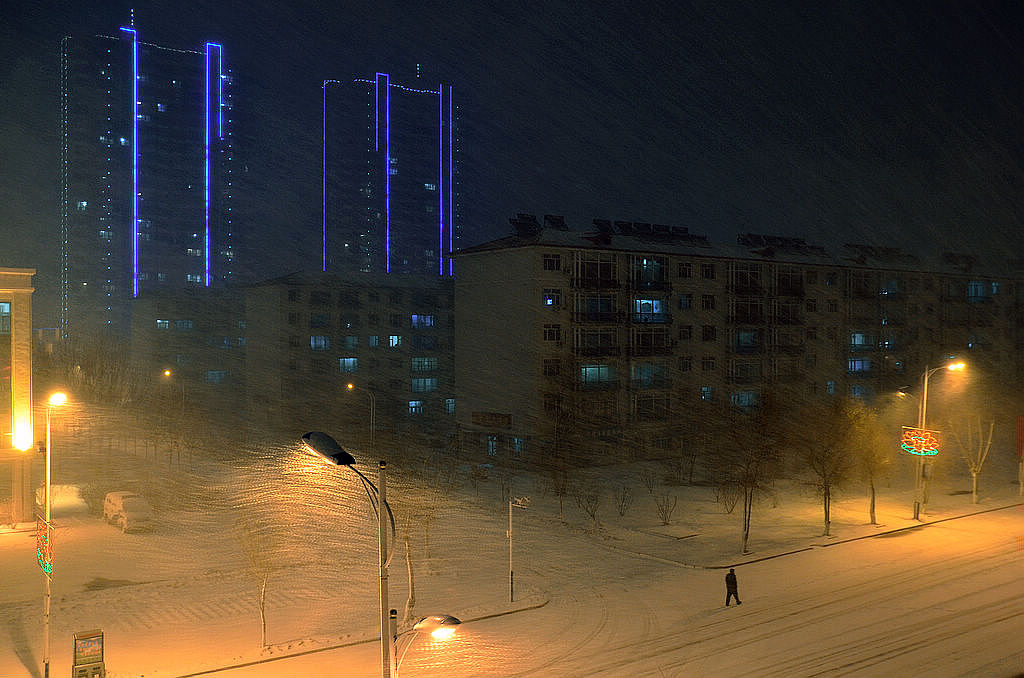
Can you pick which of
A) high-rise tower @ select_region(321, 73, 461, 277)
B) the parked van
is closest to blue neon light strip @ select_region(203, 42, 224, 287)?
high-rise tower @ select_region(321, 73, 461, 277)

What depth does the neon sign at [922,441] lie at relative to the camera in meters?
28.2

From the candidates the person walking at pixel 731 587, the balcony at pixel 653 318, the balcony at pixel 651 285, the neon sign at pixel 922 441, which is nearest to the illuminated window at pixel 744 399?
the balcony at pixel 653 318

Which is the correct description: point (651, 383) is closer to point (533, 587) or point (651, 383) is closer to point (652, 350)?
point (652, 350)

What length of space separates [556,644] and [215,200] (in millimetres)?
155654

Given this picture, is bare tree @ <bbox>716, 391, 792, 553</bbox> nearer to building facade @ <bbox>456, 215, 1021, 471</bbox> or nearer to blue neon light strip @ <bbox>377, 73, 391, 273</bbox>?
building facade @ <bbox>456, 215, 1021, 471</bbox>

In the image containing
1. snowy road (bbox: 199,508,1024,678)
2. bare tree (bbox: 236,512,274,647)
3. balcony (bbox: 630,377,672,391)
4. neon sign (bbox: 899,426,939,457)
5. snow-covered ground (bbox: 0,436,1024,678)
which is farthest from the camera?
balcony (bbox: 630,377,672,391)

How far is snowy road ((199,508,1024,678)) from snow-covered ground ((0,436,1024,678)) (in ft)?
0.22

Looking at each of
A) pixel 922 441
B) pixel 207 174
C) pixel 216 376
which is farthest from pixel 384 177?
pixel 922 441

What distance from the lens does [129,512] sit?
27859mm

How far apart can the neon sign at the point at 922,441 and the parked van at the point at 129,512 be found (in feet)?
93.2

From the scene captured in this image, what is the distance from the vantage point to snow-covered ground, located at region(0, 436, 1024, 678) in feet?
53.1

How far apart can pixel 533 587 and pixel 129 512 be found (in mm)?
15881

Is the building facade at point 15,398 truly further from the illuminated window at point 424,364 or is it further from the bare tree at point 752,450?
the illuminated window at point 424,364

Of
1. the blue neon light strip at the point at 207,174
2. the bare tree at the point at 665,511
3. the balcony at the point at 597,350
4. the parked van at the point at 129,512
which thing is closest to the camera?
the parked van at the point at 129,512
